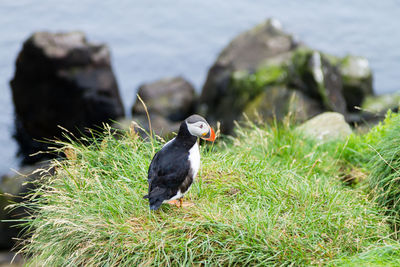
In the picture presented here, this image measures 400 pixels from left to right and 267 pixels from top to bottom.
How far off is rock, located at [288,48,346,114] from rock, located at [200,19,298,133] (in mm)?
781

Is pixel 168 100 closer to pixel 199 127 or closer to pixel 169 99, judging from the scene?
pixel 169 99

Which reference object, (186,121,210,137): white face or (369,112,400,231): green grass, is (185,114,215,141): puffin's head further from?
(369,112,400,231): green grass

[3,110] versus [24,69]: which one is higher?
[24,69]

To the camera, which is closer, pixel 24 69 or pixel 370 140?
pixel 370 140

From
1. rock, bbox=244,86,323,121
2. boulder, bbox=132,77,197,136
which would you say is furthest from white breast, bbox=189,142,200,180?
boulder, bbox=132,77,197,136

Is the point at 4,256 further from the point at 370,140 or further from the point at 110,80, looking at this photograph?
the point at 370,140

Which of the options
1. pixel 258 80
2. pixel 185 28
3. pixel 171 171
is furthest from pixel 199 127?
pixel 185 28

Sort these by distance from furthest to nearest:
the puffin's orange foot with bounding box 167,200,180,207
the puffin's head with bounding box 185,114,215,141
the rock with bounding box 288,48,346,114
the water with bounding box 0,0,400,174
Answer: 1. the water with bounding box 0,0,400,174
2. the rock with bounding box 288,48,346,114
3. the puffin's orange foot with bounding box 167,200,180,207
4. the puffin's head with bounding box 185,114,215,141

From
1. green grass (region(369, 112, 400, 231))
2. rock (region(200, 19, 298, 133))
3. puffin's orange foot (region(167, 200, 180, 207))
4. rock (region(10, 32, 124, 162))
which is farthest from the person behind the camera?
rock (region(10, 32, 124, 162))

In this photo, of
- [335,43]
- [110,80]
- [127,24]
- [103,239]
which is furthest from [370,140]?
[127,24]

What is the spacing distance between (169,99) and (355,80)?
5016mm

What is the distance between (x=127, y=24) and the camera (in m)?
21.2

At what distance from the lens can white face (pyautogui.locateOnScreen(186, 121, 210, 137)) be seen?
3.71 m

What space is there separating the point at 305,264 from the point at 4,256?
6.64 meters
